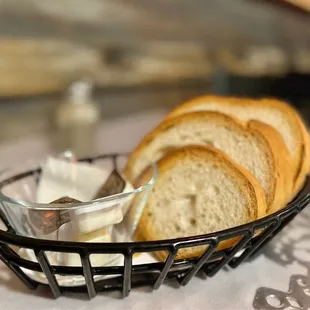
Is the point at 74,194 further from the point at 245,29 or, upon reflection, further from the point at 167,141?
the point at 245,29

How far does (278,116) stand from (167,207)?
192mm

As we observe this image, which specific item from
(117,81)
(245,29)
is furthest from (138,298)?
(245,29)

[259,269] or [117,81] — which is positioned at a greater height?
[259,269]

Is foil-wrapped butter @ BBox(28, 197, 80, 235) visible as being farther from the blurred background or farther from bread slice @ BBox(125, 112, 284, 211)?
the blurred background

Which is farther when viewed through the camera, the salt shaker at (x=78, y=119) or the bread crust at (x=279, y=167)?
the salt shaker at (x=78, y=119)

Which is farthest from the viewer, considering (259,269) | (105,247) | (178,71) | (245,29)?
(245,29)

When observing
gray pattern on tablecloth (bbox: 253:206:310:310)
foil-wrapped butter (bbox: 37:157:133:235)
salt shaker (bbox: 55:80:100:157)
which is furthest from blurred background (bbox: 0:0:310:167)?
gray pattern on tablecloth (bbox: 253:206:310:310)

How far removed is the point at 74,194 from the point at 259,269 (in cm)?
21

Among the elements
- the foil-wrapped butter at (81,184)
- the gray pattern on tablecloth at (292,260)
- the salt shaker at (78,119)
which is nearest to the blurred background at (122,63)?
the salt shaker at (78,119)

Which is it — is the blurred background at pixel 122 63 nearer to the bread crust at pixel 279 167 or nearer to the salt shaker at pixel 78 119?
the salt shaker at pixel 78 119

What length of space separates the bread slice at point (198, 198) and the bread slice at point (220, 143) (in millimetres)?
30

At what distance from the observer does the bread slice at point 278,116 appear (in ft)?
1.54

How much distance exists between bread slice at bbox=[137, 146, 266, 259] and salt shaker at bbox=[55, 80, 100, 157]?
48cm

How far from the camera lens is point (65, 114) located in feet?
2.96
